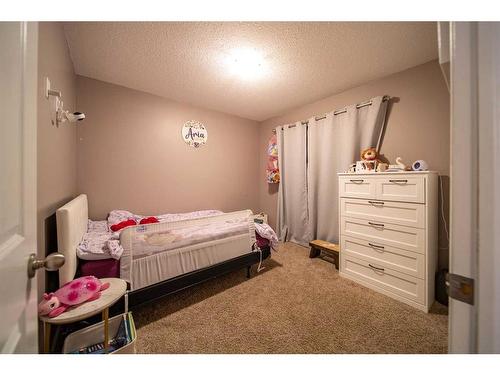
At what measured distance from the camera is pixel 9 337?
419 mm

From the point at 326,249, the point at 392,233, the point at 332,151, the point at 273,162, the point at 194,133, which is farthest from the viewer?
the point at 273,162

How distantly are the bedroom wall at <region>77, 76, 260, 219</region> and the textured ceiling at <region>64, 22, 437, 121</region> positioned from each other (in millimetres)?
297

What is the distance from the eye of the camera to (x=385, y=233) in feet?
5.90

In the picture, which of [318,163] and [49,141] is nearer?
[49,141]

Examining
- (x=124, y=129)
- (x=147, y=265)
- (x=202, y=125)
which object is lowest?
(x=147, y=265)

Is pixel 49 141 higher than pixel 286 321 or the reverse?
higher

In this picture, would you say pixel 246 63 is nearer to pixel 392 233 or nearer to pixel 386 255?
pixel 392 233

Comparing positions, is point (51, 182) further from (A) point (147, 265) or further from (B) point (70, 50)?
(B) point (70, 50)

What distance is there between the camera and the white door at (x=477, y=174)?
41cm

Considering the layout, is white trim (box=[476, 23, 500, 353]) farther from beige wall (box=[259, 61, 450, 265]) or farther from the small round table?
beige wall (box=[259, 61, 450, 265])

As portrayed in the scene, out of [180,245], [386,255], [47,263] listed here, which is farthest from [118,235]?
[386,255]

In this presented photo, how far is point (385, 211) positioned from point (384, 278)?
64 cm
